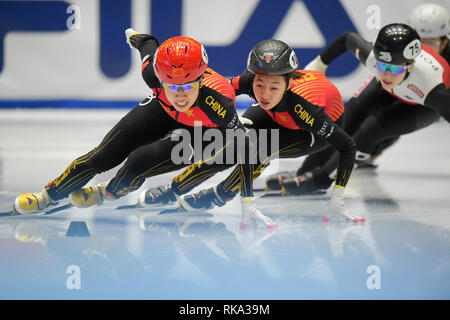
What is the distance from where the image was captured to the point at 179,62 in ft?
12.3

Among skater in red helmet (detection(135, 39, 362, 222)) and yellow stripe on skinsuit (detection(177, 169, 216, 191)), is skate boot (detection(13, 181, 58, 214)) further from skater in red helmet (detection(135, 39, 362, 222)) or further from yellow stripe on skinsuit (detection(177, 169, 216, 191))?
yellow stripe on skinsuit (detection(177, 169, 216, 191))

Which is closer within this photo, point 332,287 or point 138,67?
point 332,287

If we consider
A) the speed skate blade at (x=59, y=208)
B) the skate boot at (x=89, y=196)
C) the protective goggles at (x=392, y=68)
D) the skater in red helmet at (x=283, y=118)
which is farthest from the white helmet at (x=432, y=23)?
the speed skate blade at (x=59, y=208)

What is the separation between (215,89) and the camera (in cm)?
406

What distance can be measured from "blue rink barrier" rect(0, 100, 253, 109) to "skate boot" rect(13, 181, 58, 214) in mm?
4435

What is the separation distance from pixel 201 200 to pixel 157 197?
0.36 meters

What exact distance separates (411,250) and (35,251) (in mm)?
2143

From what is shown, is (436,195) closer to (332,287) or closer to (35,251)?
(332,287)

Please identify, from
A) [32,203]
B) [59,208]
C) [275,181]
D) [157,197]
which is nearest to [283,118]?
[275,181]

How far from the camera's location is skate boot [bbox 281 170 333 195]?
5355mm

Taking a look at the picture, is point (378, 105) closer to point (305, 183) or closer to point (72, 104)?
point (305, 183)

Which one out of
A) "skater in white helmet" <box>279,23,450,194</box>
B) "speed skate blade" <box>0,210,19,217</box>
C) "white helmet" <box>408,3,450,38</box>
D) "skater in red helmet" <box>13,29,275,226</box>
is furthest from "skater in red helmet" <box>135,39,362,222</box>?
"white helmet" <box>408,3,450,38</box>
